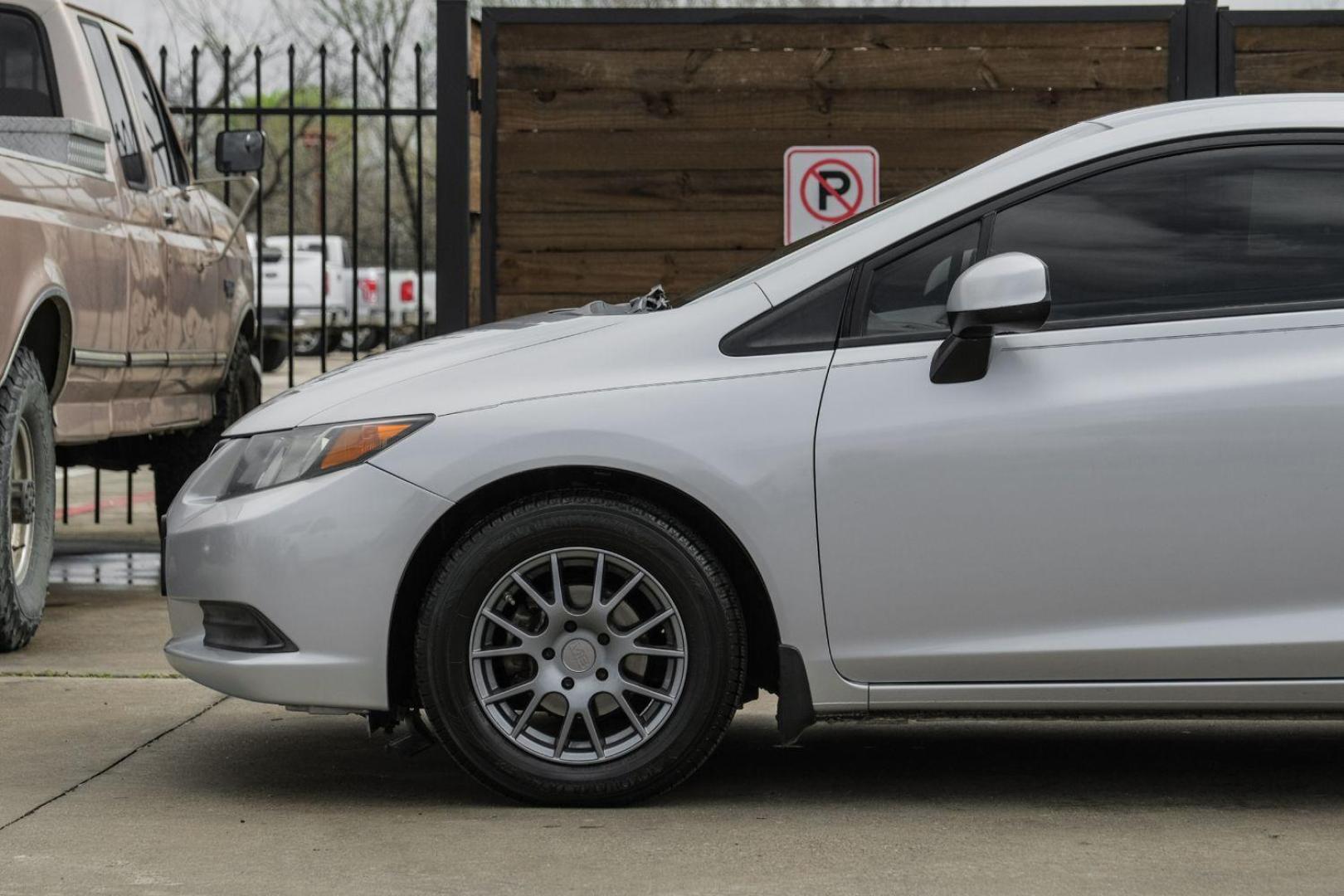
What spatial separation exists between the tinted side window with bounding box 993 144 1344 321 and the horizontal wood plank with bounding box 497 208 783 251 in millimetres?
4289

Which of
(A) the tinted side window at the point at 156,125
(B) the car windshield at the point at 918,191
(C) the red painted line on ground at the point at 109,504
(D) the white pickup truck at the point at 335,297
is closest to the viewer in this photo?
(B) the car windshield at the point at 918,191

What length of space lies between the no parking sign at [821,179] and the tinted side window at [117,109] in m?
2.88

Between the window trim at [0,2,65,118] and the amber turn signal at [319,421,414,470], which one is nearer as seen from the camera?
the amber turn signal at [319,421,414,470]

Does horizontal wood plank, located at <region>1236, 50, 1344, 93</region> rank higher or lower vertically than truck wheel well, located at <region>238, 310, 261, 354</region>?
higher

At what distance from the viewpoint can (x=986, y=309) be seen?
438 cm

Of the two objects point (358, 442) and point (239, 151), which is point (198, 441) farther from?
point (358, 442)

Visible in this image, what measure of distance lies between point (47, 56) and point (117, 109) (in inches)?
18.3

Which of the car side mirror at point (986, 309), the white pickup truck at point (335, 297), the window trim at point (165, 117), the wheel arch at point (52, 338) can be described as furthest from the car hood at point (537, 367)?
the white pickup truck at point (335, 297)

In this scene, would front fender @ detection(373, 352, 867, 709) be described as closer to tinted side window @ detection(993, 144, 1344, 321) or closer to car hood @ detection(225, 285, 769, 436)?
car hood @ detection(225, 285, 769, 436)

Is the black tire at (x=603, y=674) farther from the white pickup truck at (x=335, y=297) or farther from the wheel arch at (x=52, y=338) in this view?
the white pickup truck at (x=335, y=297)

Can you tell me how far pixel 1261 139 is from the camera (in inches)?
183

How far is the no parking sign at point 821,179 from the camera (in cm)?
884

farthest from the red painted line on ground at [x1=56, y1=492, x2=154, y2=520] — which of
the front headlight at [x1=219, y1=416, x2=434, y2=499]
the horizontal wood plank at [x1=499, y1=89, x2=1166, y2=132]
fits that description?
the front headlight at [x1=219, y1=416, x2=434, y2=499]

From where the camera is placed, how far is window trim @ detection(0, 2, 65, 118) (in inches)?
316
